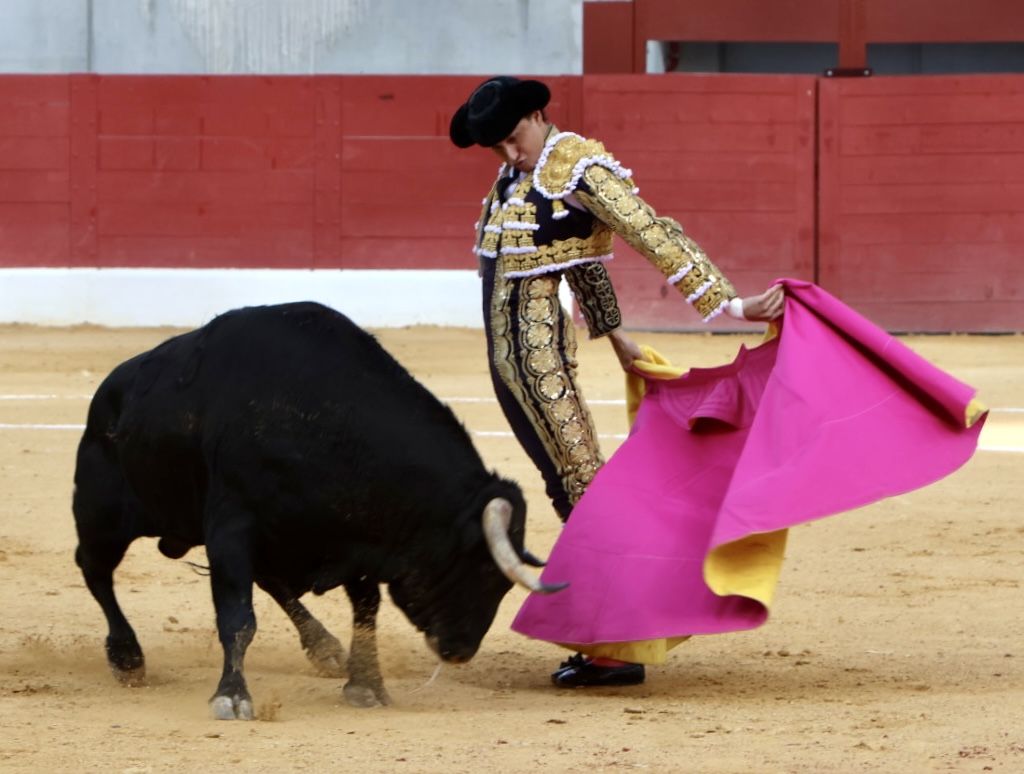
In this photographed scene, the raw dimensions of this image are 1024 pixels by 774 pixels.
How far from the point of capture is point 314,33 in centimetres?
1148

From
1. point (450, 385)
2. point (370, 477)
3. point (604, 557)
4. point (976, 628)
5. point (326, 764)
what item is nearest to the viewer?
point (326, 764)

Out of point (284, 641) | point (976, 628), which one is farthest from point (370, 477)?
point (976, 628)

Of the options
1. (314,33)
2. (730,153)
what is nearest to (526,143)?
(730,153)

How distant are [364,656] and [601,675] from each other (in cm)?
46

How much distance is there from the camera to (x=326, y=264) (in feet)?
34.5

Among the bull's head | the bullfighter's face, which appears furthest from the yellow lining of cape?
the bullfighter's face

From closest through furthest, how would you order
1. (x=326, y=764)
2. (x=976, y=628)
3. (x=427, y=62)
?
(x=326, y=764)
(x=976, y=628)
(x=427, y=62)

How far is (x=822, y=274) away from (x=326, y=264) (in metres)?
2.67

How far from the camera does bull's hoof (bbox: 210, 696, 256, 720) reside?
3.08 m

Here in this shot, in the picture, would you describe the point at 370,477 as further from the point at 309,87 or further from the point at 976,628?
the point at 309,87

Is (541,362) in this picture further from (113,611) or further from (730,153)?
(730,153)

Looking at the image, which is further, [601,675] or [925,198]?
[925,198]

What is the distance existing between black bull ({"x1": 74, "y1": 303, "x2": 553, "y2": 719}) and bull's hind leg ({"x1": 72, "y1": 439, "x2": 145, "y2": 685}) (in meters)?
0.20

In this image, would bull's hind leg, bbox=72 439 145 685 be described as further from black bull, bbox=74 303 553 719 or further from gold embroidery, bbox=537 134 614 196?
gold embroidery, bbox=537 134 614 196
